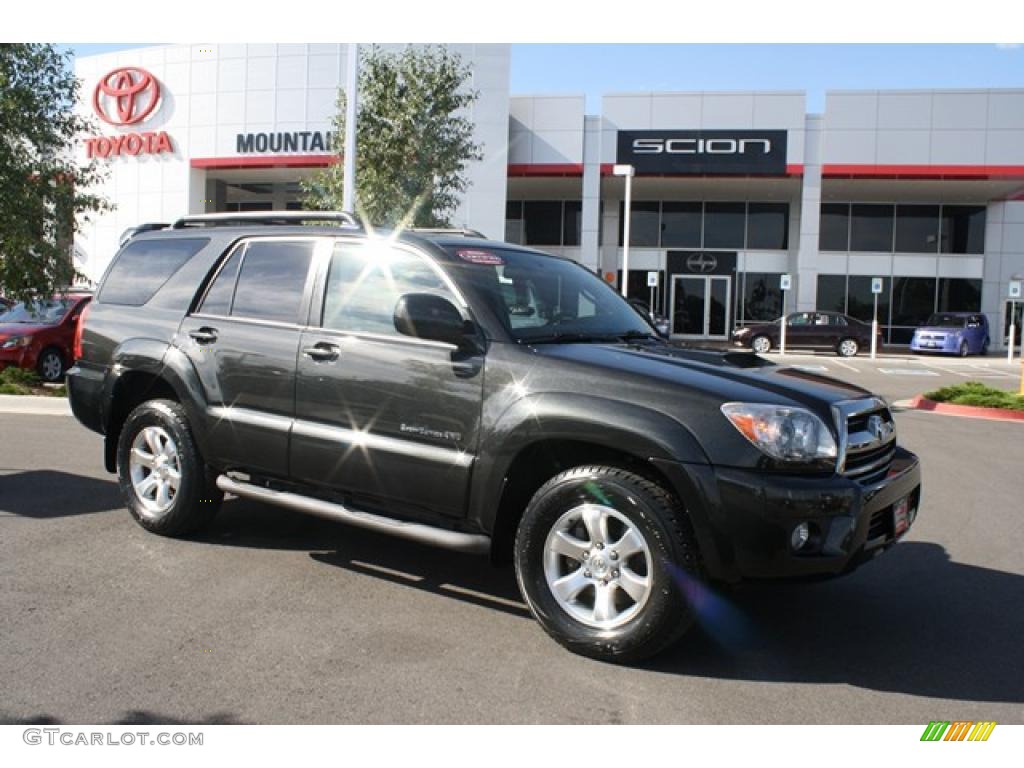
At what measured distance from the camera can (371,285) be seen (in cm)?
455

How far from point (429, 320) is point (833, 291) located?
33139mm

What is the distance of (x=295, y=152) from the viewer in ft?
102

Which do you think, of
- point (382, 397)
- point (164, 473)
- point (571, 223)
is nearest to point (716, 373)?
point (382, 397)

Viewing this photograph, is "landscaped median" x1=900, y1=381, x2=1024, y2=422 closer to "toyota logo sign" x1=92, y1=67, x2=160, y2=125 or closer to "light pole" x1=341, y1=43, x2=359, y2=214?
"light pole" x1=341, y1=43, x2=359, y2=214

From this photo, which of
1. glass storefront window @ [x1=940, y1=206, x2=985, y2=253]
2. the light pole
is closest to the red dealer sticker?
the light pole

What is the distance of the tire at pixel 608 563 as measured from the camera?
347 cm

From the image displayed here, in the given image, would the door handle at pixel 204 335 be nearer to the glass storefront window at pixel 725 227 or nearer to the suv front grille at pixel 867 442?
the suv front grille at pixel 867 442

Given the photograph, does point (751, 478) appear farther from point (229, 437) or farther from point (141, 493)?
point (141, 493)

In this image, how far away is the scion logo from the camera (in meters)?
34.8

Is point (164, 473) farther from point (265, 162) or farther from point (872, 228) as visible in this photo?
point (872, 228)

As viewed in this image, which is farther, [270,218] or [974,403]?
[974,403]

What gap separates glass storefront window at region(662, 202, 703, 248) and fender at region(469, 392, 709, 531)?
32500mm

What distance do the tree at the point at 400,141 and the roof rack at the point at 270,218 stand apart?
1170cm

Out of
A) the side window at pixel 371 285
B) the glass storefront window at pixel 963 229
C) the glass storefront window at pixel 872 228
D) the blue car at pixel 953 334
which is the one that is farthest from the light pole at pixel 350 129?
the glass storefront window at pixel 963 229
